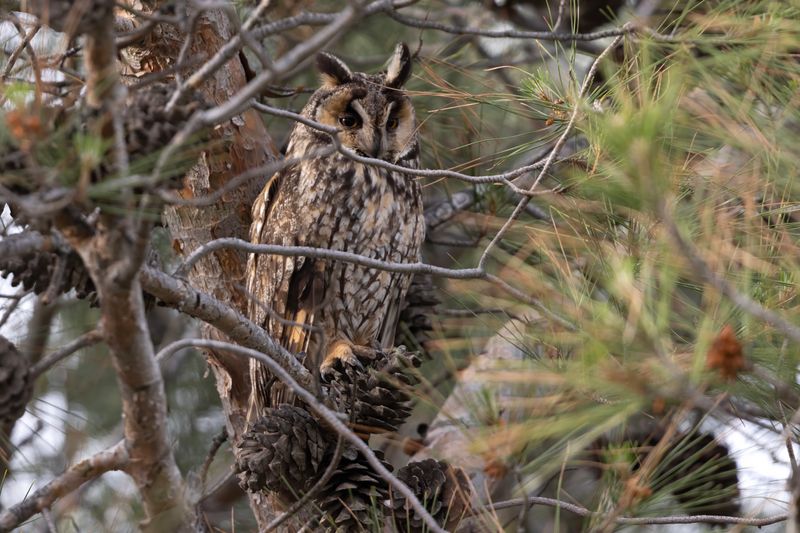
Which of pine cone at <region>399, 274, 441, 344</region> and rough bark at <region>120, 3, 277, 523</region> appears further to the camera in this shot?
pine cone at <region>399, 274, 441, 344</region>

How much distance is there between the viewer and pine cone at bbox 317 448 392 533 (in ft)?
6.20

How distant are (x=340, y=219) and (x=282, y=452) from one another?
0.69m

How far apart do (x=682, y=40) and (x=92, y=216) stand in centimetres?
94

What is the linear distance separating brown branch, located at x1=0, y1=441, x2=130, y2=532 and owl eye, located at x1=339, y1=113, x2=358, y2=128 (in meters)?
1.36

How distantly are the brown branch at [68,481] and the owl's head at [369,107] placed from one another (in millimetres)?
1309

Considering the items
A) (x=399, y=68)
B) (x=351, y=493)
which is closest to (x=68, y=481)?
(x=351, y=493)

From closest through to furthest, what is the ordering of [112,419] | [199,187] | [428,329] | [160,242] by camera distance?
[199,187] < [428,329] < [160,242] < [112,419]

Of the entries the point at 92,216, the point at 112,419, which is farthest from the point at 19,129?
the point at 112,419

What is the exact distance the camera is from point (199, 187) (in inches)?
85.1

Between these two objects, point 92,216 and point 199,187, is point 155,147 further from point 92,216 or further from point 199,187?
point 199,187

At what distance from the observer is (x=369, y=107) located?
2389 millimetres

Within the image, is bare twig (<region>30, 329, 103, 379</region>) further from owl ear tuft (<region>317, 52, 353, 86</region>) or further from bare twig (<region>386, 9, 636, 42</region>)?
owl ear tuft (<region>317, 52, 353, 86</region>)

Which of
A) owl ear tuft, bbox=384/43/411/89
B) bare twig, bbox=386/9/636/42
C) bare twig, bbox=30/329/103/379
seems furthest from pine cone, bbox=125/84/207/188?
owl ear tuft, bbox=384/43/411/89

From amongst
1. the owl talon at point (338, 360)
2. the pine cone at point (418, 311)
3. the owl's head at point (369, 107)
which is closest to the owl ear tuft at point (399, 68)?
the owl's head at point (369, 107)
